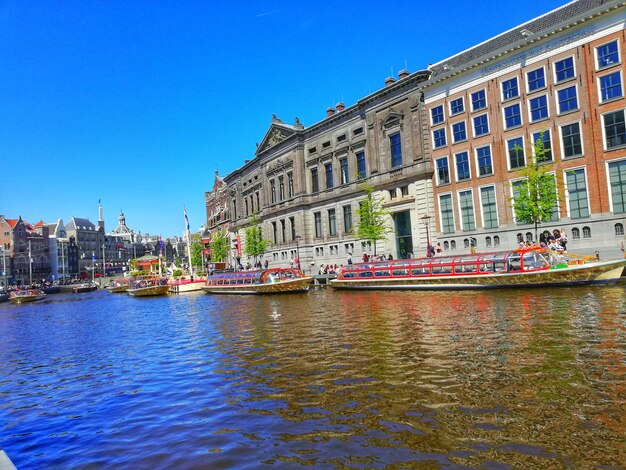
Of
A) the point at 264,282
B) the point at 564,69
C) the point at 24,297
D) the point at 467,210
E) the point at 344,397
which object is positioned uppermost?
the point at 564,69

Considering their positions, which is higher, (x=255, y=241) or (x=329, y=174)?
(x=329, y=174)

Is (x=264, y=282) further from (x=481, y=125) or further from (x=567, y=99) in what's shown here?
(x=567, y=99)

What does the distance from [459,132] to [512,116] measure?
18.4 feet

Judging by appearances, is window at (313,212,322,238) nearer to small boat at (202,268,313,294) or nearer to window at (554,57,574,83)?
small boat at (202,268,313,294)

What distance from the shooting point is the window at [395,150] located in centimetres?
5153

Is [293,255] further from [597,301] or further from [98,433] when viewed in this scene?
[98,433]

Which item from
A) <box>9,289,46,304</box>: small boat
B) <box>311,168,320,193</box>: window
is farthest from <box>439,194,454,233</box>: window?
<box>9,289,46,304</box>: small boat

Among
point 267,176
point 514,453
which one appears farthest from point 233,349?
point 267,176

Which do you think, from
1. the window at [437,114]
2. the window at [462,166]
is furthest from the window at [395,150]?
the window at [462,166]

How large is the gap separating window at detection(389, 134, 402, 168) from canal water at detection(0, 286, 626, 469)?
112 ft

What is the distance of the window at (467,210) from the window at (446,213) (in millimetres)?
1227

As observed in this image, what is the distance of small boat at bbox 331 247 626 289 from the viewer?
26.4 m

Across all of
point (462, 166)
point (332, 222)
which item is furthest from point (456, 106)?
point (332, 222)

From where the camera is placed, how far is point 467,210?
45.2m
